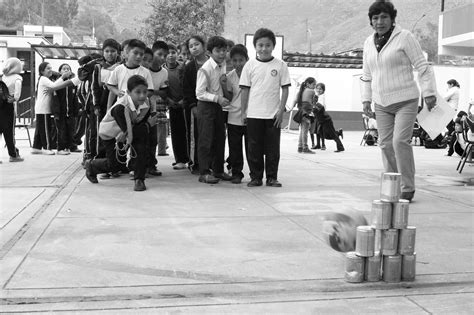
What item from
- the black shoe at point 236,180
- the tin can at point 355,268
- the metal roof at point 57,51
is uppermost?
the metal roof at point 57,51

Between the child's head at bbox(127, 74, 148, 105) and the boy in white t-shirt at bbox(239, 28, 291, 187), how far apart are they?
4.07 ft

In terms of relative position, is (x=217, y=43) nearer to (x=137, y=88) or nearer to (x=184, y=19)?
(x=137, y=88)

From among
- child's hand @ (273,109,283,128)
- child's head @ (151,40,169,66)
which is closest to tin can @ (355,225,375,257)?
child's hand @ (273,109,283,128)

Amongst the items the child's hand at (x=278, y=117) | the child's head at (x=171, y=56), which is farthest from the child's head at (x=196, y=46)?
the child's hand at (x=278, y=117)

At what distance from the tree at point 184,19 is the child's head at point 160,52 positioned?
26.0m

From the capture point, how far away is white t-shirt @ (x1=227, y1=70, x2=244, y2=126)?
839 centimetres

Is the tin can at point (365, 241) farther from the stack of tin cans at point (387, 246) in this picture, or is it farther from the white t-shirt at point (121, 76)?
the white t-shirt at point (121, 76)

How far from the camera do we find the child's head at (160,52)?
29.5 ft

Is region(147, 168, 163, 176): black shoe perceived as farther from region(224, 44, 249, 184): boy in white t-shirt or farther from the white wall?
the white wall

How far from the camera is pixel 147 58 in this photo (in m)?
8.88

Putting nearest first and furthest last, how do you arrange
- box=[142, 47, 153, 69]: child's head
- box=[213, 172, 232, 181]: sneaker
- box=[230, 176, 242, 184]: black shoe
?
box=[230, 176, 242, 184]: black shoe → box=[213, 172, 232, 181]: sneaker → box=[142, 47, 153, 69]: child's head

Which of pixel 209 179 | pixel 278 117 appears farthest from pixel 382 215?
pixel 209 179

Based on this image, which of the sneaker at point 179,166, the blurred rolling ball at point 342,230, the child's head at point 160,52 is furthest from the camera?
the sneaker at point 179,166

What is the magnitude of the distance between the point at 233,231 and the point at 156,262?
1122mm
